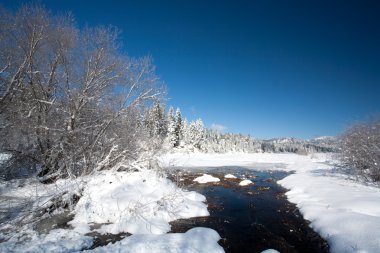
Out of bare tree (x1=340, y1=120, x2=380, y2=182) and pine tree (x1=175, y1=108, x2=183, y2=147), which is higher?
pine tree (x1=175, y1=108, x2=183, y2=147)

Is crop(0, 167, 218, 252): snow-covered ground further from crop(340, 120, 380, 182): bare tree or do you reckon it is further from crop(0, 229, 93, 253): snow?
crop(340, 120, 380, 182): bare tree

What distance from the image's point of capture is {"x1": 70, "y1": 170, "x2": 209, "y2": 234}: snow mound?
968cm

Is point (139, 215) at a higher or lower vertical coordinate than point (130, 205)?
lower

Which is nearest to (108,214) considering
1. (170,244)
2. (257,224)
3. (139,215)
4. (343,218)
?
(139,215)

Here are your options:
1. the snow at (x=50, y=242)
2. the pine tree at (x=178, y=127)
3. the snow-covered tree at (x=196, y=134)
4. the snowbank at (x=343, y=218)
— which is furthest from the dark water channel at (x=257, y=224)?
the snow-covered tree at (x=196, y=134)

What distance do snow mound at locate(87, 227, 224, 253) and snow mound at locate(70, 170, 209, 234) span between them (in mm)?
956

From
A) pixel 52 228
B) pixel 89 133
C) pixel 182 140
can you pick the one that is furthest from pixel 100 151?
pixel 182 140

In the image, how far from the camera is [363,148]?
19.0m

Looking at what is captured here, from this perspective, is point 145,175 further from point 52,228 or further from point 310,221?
point 310,221

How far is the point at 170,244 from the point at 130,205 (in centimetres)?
363

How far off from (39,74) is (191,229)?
473 inches

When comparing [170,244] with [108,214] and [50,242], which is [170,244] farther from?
[50,242]

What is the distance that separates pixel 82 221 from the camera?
10047mm

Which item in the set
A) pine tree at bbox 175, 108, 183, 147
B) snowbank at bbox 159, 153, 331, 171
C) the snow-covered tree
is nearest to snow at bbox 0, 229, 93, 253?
snowbank at bbox 159, 153, 331, 171
